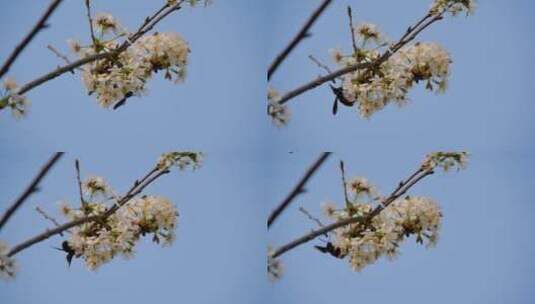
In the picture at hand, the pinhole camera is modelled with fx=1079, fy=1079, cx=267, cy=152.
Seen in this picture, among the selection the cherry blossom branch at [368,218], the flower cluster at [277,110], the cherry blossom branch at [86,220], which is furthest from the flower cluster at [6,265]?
the flower cluster at [277,110]

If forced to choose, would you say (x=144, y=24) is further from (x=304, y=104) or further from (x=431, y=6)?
(x=431, y=6)

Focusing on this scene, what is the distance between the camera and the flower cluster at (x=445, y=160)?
304 cm

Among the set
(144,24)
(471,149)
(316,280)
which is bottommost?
(316,280)

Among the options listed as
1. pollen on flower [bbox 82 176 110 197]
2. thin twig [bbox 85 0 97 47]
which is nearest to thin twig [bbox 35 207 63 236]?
pollen on flower [bbox 82 176 110 197]

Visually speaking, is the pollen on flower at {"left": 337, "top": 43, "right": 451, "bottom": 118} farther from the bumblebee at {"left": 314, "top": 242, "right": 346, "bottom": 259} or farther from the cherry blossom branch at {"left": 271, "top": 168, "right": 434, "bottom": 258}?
the bumblebee at {"left": 314, "top": 242, "right": 346, "bottom": 259}

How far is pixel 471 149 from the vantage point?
3.02 m

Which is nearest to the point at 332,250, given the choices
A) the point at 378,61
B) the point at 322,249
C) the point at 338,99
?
the point at 322,249

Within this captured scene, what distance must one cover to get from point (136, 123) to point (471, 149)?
0.94 meters

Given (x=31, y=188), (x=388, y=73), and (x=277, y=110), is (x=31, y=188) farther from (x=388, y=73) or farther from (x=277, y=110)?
(x=388, y=73)

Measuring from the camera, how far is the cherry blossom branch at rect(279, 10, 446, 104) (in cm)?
296

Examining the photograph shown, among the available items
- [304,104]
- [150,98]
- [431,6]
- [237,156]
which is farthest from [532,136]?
[150,98]

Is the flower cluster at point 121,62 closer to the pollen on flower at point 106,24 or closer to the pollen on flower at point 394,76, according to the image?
the pollen on flower at point 106,24

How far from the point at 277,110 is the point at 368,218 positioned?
0.41 metres

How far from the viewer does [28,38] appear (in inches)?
120
